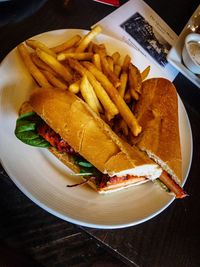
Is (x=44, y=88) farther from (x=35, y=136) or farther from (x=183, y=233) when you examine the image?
(x=183, y=233)

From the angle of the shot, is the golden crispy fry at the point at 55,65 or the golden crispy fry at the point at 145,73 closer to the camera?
the golden crispy fry at the point at 55,65

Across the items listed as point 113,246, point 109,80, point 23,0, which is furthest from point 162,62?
point 113,246

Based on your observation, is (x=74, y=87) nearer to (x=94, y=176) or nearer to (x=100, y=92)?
(x=100, y=92)

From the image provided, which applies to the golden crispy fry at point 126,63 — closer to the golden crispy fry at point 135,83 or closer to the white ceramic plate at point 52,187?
the golden crispy fry at point 135,83

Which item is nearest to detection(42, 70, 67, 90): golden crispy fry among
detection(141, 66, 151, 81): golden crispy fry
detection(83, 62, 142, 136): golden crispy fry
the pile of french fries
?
the pile of french fries

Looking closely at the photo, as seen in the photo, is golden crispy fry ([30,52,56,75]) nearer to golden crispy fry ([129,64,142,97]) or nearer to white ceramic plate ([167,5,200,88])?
golden crispy fry ([129,64,142,97])

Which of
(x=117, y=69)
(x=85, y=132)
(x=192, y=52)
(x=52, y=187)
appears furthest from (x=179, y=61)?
(x=52, y=187)

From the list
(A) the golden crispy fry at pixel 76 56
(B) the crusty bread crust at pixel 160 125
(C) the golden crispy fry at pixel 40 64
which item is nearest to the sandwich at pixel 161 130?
(B) the crusty bread crust at pixel 160 125

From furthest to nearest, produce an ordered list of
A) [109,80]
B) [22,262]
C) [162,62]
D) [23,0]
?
[162,62] < [23,0] < [109,80] < [22,262]
